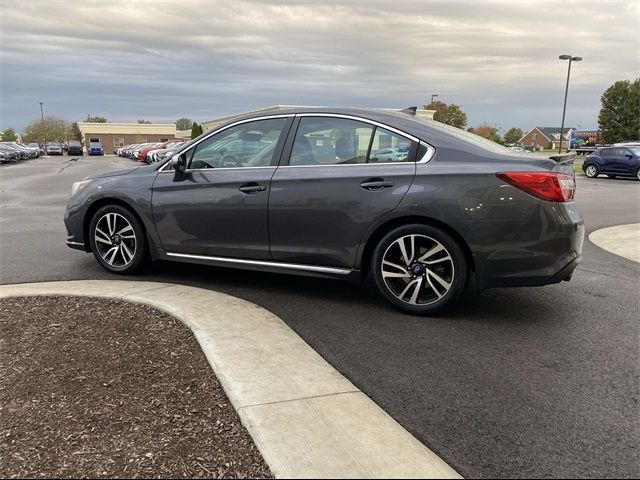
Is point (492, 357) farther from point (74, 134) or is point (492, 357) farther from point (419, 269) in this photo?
point (74, 134)

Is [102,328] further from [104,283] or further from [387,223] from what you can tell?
[387,223]

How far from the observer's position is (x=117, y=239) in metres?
5.85

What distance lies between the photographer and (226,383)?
10.9 ft

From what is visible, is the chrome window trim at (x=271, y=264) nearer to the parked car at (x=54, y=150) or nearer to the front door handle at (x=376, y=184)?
the front door handle at (x=376, y=184)

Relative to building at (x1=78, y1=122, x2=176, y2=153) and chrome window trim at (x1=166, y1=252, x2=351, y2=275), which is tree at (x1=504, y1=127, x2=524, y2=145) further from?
chrome window trim at (x1=166, y1=252, x2=351, y2=275)

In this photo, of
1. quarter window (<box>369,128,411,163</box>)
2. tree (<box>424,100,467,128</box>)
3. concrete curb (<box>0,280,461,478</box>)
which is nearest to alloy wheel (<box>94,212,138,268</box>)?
concrete curb (<box>0,280,461,478</box>)

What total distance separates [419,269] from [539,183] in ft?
3.80

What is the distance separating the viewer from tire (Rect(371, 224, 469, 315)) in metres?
4.47

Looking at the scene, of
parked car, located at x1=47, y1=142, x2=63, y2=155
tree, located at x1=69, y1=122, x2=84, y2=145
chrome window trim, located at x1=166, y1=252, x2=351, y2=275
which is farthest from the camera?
tree, located at x1=69, y1=122, x2=84, y2=145

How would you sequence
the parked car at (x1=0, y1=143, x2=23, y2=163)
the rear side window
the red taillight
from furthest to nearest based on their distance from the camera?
the parked car at (x1=0, y1=143, x2=23, y2=163) → the rear side window → the red taillight

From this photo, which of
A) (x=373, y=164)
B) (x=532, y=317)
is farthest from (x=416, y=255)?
(x=532, y=317)

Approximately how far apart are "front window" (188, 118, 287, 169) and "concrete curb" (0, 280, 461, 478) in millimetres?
1388

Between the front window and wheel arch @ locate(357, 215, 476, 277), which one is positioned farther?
the front window

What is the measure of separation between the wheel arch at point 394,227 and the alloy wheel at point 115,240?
2.50m
